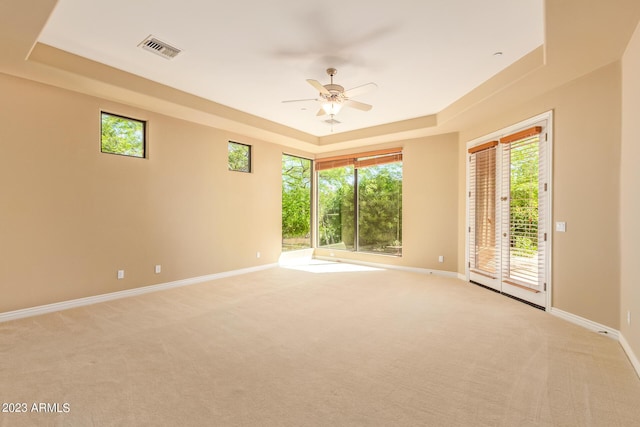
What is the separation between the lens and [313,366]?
99.6 inches

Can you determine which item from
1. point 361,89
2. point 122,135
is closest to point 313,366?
point 361,89

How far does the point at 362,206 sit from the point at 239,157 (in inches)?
119

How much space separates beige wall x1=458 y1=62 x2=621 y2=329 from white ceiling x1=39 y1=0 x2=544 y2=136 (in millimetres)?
835

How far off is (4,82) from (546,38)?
18.4 ft

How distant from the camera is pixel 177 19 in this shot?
280cm

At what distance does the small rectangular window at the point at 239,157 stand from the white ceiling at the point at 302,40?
165 cm

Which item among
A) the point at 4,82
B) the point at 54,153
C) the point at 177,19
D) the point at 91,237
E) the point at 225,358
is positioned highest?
the point at 177,19

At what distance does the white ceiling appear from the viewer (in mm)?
2656

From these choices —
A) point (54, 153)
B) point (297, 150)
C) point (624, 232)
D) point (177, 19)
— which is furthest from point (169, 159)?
point (624, 232)

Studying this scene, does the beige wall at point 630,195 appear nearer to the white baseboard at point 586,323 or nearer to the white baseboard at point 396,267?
the white baseboard at point 586,323

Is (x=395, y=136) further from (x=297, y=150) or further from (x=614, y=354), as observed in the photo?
(x=614, y=354)

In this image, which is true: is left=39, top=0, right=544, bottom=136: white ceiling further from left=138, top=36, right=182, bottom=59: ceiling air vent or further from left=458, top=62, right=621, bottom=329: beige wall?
left=458, top=62, right=621, bottom=329: beige wall

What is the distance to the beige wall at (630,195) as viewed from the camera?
2.56m

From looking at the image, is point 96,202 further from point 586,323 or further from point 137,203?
point 586,323
